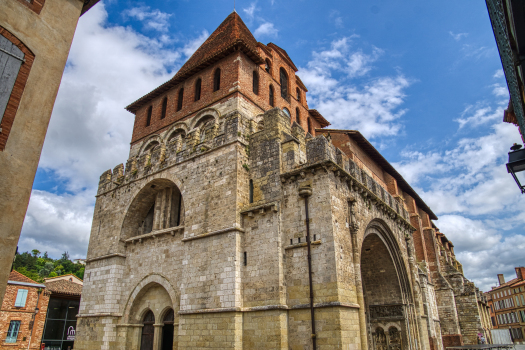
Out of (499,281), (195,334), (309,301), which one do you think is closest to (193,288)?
(195,334)

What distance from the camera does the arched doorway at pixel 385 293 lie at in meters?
14.9

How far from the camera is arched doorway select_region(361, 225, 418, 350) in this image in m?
14.9

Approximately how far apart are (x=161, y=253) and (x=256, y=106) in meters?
7.86

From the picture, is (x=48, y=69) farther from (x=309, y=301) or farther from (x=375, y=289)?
(x=375, y=289)

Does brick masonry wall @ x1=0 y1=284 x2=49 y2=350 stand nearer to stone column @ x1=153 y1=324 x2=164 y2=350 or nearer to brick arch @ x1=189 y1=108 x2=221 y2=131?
stone column @ x1=153 y1=324 x2=164 y2=350

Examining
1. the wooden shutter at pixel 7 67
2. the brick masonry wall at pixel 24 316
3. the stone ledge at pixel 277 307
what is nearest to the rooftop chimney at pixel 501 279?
the stone ledge at pixel 277 307

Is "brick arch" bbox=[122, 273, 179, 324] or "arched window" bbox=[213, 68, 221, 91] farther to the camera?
"arched window" bbox=[213, 68, 221, 91]

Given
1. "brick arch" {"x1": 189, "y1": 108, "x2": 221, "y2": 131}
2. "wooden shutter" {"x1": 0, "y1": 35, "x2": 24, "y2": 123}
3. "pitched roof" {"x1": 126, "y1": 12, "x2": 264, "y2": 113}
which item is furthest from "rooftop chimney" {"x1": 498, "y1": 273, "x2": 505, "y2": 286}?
"wooden shutter" {"x1": 0, "y1": 35, "x2": 24, "y2": 123}

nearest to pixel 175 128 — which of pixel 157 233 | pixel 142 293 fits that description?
pixel 157 233

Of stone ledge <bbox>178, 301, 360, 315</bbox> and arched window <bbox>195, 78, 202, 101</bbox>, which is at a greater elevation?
arched window <bbox>195, 78, 202, 101</bbox>

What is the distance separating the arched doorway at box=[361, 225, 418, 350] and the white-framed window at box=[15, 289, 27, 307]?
67.8ft

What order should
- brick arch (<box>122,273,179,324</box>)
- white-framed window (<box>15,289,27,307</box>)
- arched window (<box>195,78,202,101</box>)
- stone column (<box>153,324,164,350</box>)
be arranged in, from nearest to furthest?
stone column (<box>153,324,164,350</box>) < brick arch (<box>122,273,179,324</box>) < arched window (<box>195,78,202,101</box>) < white-framed window (<box>15,289,27,307</box>)

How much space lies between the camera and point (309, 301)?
10250mm

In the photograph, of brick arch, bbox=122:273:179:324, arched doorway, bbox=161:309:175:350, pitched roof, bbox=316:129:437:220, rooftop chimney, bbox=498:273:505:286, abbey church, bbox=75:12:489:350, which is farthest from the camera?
rooftop chimney, bbox=498:273:505:286
